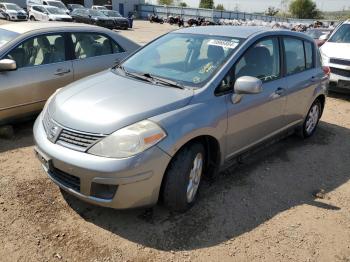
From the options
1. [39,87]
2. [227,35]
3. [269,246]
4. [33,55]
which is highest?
[227,35]

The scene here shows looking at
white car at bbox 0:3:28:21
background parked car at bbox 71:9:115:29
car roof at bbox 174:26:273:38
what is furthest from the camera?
white car at bbox 0:3:28:21

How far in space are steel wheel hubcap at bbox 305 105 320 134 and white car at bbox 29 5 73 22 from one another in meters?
27.9

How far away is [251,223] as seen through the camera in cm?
346

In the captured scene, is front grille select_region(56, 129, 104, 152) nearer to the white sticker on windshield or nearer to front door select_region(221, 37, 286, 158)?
front door select_region(221, 37, 286, 158)

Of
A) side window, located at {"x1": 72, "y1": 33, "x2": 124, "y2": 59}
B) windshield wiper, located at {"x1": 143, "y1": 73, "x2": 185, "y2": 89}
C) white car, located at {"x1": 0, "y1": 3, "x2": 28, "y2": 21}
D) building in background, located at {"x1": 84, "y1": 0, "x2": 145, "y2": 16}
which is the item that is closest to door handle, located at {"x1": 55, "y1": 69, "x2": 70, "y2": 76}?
side window, located at {"x1": 72, "y1": 33, "x2": 124, "y2": 59}

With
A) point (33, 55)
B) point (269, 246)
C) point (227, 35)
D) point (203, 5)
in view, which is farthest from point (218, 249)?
point (203, 5)

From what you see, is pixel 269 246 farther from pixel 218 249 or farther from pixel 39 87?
pixel 39 87

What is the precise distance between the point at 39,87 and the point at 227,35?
2820 millimetres

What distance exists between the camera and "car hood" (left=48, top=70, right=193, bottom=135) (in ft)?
Answer: 10.0

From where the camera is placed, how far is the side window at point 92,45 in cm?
581

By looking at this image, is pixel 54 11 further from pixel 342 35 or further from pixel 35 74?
pixel 35 74

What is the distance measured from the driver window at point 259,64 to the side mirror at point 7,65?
2.85 metres

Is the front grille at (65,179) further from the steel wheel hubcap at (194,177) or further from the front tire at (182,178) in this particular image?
the steel wheel hubcap at (194,177)

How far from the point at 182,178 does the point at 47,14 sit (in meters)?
31.5
